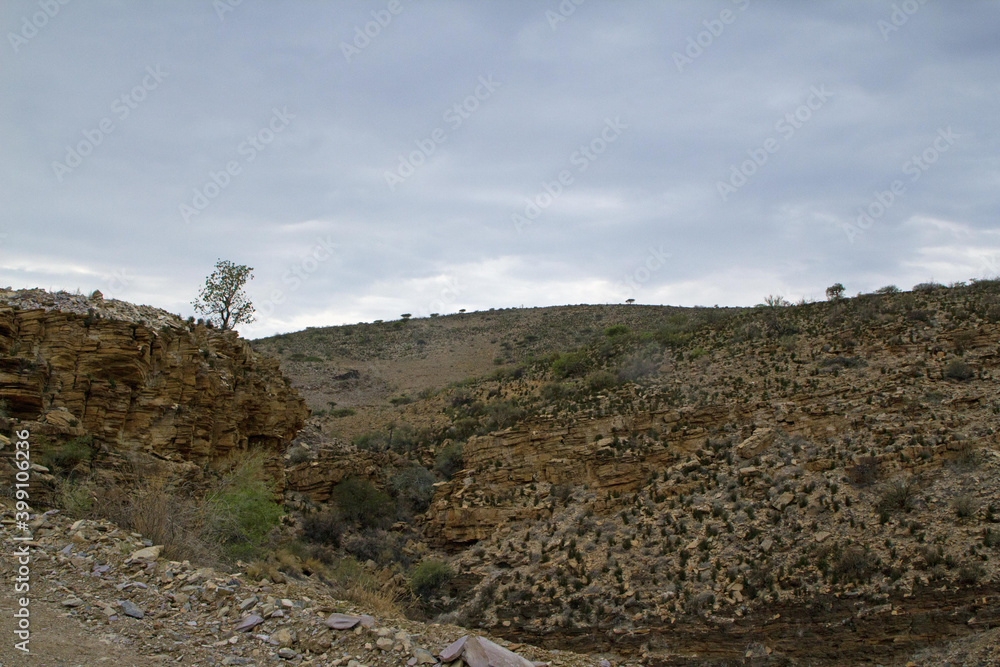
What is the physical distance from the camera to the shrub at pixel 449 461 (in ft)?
83.6

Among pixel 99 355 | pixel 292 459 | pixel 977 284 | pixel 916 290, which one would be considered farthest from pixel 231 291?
pixel 977 284

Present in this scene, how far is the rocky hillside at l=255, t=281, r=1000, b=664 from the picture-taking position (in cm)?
1205

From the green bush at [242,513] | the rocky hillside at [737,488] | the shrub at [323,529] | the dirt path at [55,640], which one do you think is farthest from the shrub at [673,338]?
the dirt path at [55,640]

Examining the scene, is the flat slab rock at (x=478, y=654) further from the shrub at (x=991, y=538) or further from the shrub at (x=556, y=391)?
the shrub at (x=556, y=391)

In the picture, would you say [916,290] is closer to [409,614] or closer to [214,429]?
[409,614]

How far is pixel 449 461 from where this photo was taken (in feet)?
85.0

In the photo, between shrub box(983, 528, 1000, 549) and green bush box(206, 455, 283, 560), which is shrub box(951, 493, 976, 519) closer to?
shrub box(983, 528, 1000, 549)

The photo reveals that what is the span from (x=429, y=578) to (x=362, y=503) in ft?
19.9

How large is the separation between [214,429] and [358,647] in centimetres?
1123

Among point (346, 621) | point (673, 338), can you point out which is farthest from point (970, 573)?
point (673, 338)

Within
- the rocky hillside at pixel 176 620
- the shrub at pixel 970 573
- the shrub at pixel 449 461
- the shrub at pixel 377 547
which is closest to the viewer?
the rocky hillside at pixel 176 620

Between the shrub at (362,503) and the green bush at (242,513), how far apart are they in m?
6.29

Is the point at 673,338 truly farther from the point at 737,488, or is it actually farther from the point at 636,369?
the point at 737,488

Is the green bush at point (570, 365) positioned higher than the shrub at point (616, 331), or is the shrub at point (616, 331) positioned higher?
the shrub at point (616, 331)
